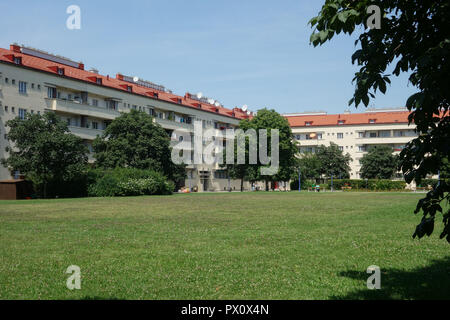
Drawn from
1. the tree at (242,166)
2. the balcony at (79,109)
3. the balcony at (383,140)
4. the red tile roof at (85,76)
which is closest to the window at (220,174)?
the tree at (242,166)

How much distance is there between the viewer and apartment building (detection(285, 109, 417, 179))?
116 m

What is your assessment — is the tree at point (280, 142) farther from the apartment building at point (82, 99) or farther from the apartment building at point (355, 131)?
the apartment building at point (355, 131)

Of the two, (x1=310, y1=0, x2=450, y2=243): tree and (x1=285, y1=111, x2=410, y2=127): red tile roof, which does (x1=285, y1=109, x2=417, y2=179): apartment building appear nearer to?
(x1=285, y1=111, x2=410, y2=127): red tile roof

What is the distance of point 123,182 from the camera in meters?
53.5

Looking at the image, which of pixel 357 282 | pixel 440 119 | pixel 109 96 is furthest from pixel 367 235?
pixel 109 96

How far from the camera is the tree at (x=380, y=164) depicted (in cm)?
10175

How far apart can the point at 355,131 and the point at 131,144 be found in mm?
79685

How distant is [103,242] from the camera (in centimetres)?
1260

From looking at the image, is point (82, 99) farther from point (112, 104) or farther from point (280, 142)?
point (280, 142)

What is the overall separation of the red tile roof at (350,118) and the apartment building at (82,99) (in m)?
38.8

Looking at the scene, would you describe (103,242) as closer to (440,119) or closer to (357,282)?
(357,282)

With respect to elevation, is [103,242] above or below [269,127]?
below

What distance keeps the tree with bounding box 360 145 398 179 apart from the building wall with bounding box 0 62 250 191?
41.9 m

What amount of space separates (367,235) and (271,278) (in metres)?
7.00
